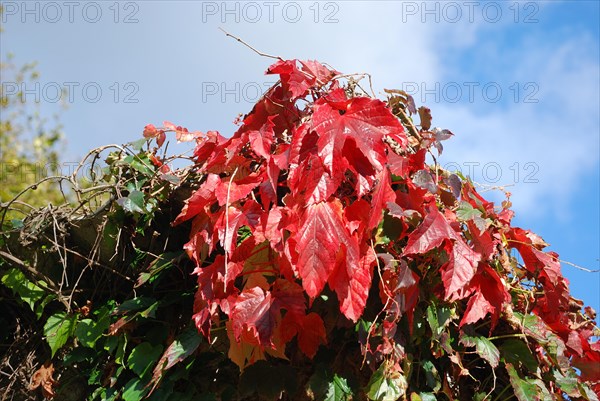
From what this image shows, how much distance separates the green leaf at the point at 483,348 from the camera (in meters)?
1.53

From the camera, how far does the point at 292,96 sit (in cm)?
159

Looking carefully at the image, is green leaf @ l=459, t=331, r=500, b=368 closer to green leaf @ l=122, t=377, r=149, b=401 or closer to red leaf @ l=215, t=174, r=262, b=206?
red leaf @ l=215, t=174, r=262, b=206

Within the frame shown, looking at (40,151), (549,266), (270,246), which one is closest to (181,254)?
(270,246)

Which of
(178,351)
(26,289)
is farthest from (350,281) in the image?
(26,289)

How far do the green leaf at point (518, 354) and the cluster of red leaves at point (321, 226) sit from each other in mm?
79

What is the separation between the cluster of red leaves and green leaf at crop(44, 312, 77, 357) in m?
0.40

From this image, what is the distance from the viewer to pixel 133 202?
5.34 feet

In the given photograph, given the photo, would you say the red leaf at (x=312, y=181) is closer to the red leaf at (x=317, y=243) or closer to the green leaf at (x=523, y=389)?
the red leaf at (x=317, y=243)

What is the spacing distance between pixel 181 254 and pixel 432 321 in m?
0.63

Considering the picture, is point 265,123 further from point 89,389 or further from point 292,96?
point 89,389

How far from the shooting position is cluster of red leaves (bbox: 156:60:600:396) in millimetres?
1346

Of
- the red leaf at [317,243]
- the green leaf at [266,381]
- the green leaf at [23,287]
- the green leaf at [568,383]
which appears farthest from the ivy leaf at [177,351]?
the green leaf at [568,383]

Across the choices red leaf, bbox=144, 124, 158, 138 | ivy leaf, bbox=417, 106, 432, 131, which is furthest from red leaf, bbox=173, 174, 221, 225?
ivy leaf, bbox=417, 106, 432, 131

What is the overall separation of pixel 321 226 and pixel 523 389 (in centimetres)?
65
